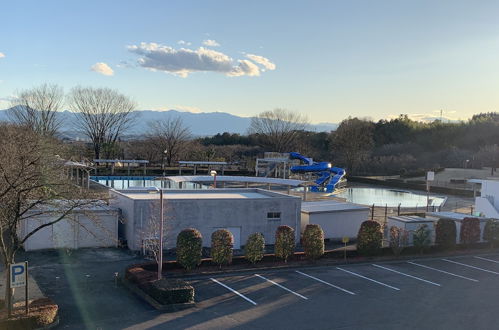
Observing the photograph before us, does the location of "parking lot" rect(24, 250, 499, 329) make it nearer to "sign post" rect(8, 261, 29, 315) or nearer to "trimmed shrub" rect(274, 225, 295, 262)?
"trimmed shrub" rect(274, 225, 295, 262)

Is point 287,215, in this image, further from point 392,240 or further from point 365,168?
point 365,168

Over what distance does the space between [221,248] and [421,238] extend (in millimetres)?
9787

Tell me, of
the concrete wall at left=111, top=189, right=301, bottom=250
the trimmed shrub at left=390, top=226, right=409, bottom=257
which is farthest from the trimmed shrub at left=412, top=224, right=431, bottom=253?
the concrete wall at left=111, top=189, right=301, bottom=250

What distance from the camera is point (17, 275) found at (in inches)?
474

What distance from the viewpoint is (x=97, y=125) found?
6450 centimetres

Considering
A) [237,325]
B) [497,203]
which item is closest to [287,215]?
[237,325]

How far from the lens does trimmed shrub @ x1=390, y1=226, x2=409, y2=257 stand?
20.9 meters

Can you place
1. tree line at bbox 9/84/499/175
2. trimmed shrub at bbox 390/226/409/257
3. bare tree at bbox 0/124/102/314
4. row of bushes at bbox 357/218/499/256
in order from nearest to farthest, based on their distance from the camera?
1. bare tree at bbox 0/124/102/314
2. row of bushes at bbox 357/218/499/256
3. trimmed shrub at bbox 390/226/409/257
4. tree line at bbox 9/84/499/175

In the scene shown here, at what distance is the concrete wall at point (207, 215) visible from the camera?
20266mm

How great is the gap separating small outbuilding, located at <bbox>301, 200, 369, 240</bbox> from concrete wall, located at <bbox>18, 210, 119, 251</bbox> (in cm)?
949

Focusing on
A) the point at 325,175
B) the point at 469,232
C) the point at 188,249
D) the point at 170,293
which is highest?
the point at 325,175

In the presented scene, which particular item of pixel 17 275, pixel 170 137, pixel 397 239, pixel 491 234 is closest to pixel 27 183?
pixel 17 275

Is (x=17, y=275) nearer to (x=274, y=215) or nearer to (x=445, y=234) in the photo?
(x=274, y=215)

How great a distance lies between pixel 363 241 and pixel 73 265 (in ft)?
39.0
